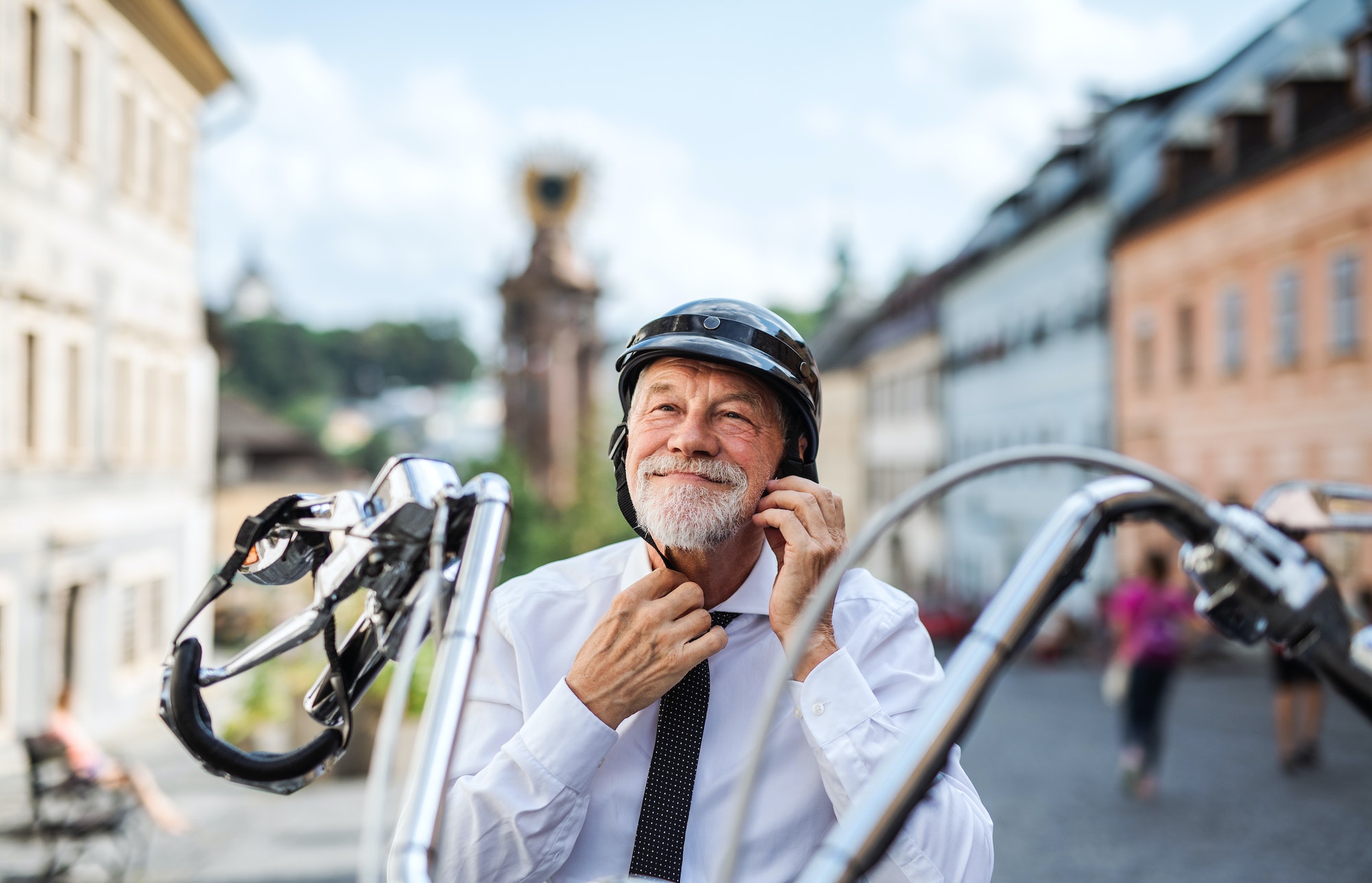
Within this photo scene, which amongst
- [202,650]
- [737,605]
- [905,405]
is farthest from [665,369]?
[905,405]

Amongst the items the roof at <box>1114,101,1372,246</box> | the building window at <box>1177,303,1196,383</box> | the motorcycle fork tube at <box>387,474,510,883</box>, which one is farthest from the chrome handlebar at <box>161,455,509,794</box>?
the building window at <box>1177,303,1196,383</box>

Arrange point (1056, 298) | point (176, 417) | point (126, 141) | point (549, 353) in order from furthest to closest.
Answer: point (549, 353) → point (1056, 298) → point (176, 417) → point (126, 141)

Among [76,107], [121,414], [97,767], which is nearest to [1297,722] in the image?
[97,767]

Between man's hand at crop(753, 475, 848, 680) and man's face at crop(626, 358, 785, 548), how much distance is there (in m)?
0.17

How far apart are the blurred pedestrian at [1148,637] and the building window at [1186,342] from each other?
643 inches

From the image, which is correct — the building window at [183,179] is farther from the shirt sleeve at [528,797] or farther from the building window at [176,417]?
the shirt sleeve at [528,797]

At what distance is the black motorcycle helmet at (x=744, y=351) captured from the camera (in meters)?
2.00

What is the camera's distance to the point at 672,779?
1857 mm

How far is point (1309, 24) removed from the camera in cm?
2152

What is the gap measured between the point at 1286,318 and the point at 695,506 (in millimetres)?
21057

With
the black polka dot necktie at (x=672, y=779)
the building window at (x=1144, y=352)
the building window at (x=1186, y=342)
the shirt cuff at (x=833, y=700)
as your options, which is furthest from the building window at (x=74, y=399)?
the building window at (x=1144, y=352)

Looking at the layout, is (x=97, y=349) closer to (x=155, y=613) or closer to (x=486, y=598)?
(x=155, y=613)

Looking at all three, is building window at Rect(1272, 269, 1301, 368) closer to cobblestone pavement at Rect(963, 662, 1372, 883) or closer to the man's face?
cobblestone pavement at Rect(963, 662, 1372, 883)

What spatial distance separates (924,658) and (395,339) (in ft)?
450
